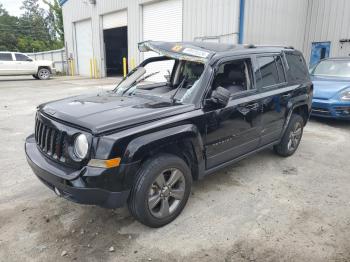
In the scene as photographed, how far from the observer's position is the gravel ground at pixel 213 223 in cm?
278

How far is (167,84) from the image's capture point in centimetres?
451

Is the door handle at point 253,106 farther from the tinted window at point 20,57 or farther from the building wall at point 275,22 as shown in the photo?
the tinted window at point 20,57

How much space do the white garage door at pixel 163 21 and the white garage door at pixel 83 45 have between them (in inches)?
273

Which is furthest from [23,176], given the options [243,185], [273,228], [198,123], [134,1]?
[134,1]

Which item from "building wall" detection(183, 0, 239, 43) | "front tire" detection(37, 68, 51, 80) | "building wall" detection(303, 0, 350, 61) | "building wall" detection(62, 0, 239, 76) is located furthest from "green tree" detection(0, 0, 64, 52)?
"building wall" detection(303, 0, 350, 61)

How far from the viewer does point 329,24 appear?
45.1 ft

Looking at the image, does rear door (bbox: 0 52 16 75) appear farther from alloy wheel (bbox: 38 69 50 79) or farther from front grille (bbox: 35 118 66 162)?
front grille (bbox: 35 118 66 162)

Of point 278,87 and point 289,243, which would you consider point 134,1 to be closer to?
point 278,87

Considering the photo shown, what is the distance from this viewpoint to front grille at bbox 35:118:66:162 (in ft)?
9.34

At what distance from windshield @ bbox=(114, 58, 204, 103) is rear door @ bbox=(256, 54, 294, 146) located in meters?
0.96

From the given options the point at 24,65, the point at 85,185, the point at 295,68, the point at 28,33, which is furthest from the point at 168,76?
the point at 28,33

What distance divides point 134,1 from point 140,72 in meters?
13.2

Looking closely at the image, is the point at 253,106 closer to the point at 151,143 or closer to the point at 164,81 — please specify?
the point at 164,81

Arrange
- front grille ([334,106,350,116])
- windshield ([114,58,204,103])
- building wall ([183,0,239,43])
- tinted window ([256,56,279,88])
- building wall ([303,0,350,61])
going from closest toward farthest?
windshield ([114,58,204,103]), tinted window ([256,56,279,88]), front grille ([334,106,350,116]), building wall ([183,0,239,43]), building wall ([303,0,350,61])
